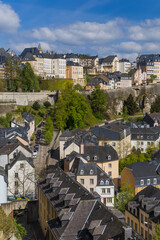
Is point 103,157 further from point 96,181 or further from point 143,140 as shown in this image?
point 143,140

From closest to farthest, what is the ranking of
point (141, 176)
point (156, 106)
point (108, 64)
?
1. point (141, 176)
2. point (156, 106)
3. point (108, 64)

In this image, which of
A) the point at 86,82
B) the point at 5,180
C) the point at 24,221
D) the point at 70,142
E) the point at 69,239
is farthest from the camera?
the point at 86,82

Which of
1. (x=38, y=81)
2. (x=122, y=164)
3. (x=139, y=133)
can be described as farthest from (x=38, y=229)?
(x=38, y=81)

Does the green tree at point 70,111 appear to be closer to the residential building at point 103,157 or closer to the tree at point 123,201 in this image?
the residential building at point 103,157

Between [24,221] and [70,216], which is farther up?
[70,216]

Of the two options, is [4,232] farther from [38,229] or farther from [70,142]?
[70,142]

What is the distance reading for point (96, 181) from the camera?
3519 cm

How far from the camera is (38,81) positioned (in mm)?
80875

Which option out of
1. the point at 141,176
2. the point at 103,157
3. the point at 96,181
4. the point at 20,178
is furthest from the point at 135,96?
the point at 20,178

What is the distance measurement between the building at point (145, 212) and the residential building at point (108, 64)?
8563cm

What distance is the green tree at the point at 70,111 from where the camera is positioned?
6075 cm

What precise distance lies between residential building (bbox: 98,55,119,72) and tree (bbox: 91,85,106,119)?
3791 cm

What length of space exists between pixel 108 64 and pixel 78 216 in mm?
97177

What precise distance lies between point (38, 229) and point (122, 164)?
844 inches
